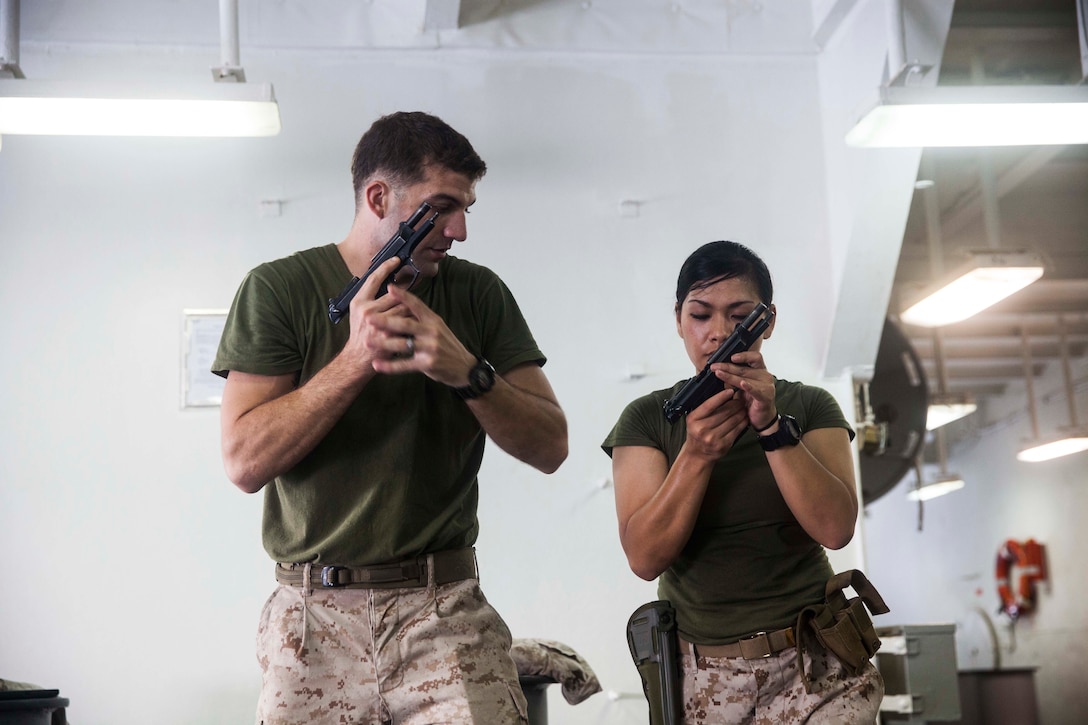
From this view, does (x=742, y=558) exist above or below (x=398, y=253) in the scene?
below

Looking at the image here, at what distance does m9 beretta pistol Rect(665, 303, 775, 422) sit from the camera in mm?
2145

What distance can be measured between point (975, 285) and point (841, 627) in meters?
4.46

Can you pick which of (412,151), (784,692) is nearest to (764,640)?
(784,692)

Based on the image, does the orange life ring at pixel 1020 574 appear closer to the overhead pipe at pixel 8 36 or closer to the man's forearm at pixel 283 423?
the overhead pipe at pixel 8 36

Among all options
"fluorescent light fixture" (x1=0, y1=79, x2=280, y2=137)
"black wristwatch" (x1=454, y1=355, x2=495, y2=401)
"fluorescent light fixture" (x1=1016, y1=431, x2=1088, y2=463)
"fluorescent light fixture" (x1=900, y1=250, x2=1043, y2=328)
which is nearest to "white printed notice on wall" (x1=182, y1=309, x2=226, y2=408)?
"fluorescent light fixture" (x1=0, y1=79, x2=280, y2=137)

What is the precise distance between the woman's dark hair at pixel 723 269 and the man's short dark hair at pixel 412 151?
0.56 m

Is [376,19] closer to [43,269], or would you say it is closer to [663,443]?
[43,269]

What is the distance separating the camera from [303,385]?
1852 mm

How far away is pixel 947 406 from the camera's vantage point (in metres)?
8.80

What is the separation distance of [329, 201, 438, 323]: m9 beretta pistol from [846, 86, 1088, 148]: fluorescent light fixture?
2.22m

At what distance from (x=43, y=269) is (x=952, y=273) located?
453 centimetres

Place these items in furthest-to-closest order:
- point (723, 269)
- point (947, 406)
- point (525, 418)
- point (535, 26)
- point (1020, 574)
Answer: point (1020, 574) < point (947, 406) < point (535, 26) < point (723, 269) < point (525, 418)

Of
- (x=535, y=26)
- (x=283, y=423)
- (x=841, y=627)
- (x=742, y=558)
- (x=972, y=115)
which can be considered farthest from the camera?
(x=535, y=26)

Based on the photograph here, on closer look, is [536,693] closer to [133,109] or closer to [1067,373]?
[133,109]
